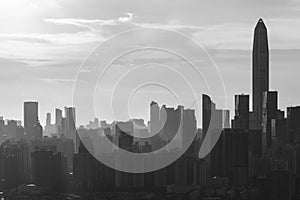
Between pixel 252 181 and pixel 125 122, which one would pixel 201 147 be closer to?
pixel 252 181

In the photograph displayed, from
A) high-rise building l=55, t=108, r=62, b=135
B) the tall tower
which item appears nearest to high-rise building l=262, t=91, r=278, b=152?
the tall tower

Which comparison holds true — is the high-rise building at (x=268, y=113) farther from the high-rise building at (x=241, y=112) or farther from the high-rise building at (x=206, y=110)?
the high-rise building at (x=206, y=110)

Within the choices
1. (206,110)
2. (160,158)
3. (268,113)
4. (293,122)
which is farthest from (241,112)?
(206,110)

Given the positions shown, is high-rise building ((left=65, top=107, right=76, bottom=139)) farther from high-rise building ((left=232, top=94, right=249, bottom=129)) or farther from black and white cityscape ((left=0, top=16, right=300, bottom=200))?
high-rise building ((left=232, top=94, right=249, bottom=129))

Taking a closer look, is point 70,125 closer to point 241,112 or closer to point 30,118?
point 30,118

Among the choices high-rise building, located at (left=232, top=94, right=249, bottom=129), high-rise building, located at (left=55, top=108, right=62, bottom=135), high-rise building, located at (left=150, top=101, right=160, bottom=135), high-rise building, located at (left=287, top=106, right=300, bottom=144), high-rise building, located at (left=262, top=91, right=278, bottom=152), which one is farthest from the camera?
high-rise building, located at (left=232, top=94, right=249, bottom=129)
